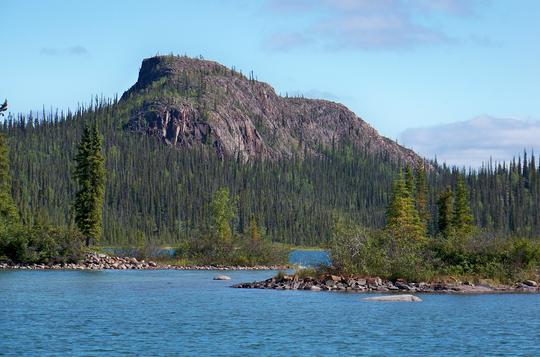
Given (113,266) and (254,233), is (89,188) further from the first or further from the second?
(254,233)

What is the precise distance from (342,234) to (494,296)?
42.0ft

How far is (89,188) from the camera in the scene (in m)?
102

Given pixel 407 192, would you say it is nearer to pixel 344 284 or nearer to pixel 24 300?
pixel 344 284

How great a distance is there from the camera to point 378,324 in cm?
4559

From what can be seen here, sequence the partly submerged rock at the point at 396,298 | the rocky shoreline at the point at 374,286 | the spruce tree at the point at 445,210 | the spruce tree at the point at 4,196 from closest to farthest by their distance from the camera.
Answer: the partly submerged rock at the point at 396,298 < the rocky shoreline at the point at 374,286 < the spruce tree at the point at 4,196 < the spruce tree at the point at 445,210

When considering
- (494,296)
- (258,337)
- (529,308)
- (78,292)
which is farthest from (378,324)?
(78,292)

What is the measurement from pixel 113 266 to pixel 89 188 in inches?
495

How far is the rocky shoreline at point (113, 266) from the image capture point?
289 feet

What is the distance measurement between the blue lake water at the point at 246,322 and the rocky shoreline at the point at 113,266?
19.7m

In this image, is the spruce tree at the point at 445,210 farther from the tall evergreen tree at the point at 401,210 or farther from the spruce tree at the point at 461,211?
the tall evergreen tree at the point at 401,210

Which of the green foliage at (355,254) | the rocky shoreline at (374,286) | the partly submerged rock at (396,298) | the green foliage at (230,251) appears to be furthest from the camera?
the green foliage at (230,251)

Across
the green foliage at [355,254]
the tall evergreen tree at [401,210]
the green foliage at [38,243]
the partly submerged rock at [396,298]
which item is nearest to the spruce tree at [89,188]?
the green foliage at [38,243]

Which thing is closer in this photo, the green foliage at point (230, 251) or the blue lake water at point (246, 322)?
the blue lake water at point (246, 322)

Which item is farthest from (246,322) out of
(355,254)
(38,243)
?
(38,243)
